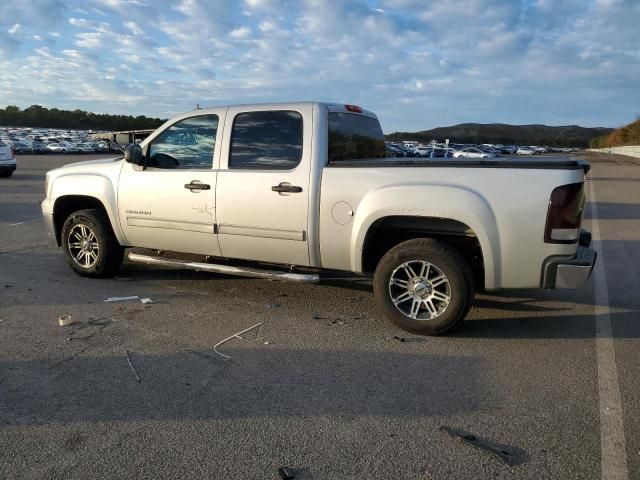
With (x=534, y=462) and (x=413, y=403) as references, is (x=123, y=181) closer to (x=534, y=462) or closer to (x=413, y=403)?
(x=413, y=403)

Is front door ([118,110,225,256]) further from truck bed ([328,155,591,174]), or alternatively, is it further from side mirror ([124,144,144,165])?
truck bed ([328,155,591,174])

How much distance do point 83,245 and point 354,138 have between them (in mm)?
3467

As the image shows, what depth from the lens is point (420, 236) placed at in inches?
194

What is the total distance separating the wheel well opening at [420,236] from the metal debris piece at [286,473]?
7.91 feet

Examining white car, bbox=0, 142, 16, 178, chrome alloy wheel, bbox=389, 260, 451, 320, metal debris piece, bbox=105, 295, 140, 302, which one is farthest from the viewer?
white car, bbox=0, 142, 16, 178

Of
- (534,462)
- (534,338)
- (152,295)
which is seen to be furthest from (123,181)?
(534,462)

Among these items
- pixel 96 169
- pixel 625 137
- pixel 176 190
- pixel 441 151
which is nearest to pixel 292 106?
pixel 176 190

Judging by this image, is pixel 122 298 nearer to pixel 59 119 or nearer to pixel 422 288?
pixel 422 288

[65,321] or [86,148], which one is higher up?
[86,148]

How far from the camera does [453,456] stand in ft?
9.45

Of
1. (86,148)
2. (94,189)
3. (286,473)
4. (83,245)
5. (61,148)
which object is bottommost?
(286,473)

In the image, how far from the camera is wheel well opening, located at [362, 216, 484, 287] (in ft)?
15.4

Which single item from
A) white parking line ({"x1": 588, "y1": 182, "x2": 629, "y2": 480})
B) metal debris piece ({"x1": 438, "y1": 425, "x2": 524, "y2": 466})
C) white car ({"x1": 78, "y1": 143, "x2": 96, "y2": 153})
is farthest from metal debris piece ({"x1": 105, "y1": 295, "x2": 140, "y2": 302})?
white car ({"x1": 78, "y1": 143, "x2": 96, "y2": 153})

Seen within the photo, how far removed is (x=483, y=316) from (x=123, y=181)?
4.11m
